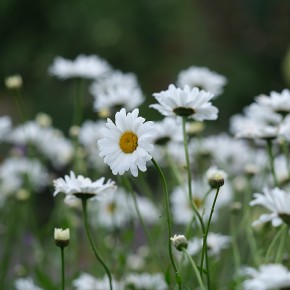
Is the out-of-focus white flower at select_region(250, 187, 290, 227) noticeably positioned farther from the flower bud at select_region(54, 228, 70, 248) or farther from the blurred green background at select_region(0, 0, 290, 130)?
the blurred green background at select_region(0, 0, 290, 130)

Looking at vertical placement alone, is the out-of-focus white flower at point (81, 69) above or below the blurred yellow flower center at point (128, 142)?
above

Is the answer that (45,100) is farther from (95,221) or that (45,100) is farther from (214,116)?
(214,116)

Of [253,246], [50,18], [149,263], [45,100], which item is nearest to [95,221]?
[149,263]

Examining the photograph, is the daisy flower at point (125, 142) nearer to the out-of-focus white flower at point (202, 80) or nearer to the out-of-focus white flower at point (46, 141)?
the out-of-focus white flower at point (202, 80)

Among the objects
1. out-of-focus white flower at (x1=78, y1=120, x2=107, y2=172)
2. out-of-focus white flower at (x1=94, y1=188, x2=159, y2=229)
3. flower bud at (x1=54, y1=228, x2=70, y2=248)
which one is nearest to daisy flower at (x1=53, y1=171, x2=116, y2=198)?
flower bud at (x1=54, y1=228, x2=70, y2=248)

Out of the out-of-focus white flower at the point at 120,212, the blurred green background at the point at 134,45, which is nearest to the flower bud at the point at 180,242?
the out-of-focus white flower at the point at 120,212

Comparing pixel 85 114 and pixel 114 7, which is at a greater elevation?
pixel 114 7
